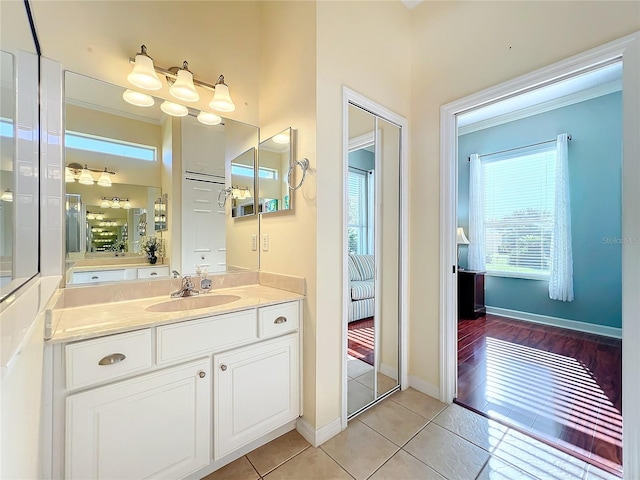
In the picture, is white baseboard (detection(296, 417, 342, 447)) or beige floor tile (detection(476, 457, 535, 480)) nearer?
beige floor tile (detection(476, 457, 535, 480))

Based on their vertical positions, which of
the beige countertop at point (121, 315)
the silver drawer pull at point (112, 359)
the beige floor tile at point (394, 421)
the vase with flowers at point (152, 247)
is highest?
the vase with flowers at point (152, 247)

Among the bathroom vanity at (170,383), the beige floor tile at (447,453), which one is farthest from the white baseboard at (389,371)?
the bathroom vanity at (170,383)

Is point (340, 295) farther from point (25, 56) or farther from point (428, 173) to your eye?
point (25, 56)

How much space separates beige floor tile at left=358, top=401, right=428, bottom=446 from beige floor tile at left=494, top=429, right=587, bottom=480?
451mm

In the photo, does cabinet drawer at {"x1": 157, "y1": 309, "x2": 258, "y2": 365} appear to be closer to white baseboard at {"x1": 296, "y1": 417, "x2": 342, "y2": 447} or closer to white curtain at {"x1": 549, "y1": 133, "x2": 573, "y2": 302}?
white baseboard at {"x1": 296, "y1": 417, "x2": 342, "y2": 447}

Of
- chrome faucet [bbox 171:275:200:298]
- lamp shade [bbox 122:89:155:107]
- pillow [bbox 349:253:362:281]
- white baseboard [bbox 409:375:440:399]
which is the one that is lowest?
white baseboard [bbox 409:375:440:399]

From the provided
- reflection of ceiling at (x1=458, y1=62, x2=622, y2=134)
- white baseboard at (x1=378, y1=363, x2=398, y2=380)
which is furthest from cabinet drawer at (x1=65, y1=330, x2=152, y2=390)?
reflection of ceiling at (x1=458, y1=62, x2=622, y2=134)

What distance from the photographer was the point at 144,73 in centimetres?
152

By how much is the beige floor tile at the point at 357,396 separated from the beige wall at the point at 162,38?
207 centimetres

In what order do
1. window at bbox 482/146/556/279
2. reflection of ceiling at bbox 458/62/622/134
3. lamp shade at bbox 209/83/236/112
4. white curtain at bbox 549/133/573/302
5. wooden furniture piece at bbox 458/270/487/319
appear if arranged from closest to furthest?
1. lamp shade at bbox 209/83/236/112
2. reflection of ceiling at bbox 458/62/622/134
3. white curtain at bbox 549/133/573/302
4. window at bbox 482/146/556/279
5. wooden furniture piece at bbox 458/270/487/319

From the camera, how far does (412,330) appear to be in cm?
221

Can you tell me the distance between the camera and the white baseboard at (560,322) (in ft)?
10.7

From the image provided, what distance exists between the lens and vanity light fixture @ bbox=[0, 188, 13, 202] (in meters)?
0.88

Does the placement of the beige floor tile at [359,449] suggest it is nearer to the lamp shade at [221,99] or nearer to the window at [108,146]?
the window at [108,146]
